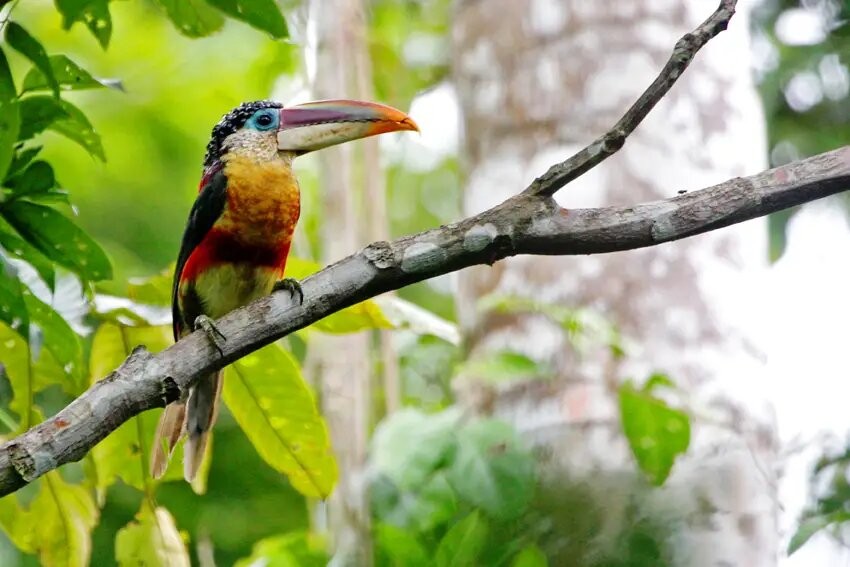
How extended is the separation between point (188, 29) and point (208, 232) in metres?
0.67

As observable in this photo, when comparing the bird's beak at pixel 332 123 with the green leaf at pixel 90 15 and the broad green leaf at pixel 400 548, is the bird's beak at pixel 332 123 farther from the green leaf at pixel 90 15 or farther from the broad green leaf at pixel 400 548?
the broad green leaf at pixel 400 548

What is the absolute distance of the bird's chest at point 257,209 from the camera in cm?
276

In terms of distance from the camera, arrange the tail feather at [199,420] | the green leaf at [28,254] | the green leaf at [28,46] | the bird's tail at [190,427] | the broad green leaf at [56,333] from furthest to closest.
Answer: the tail feather at [199,420], the bird's tail at [190,427], the broad green leaf at [56,333], the green leaf at [28,254], the green leaf at [28,46]

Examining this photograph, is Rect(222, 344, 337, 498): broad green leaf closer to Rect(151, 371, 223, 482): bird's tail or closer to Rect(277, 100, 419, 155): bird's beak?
Rect(151, 371, 223, 482): bird's tail

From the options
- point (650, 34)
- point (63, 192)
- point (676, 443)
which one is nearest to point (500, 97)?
point (650, 34)

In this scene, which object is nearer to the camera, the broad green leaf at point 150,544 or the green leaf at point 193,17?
the green leaf at point 193,17

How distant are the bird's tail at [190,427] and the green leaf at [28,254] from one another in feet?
2.29

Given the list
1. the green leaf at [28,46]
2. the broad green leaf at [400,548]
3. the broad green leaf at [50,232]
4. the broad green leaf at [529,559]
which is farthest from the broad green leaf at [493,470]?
the green leaf at [28,46]

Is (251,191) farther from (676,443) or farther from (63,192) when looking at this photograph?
(676,443)

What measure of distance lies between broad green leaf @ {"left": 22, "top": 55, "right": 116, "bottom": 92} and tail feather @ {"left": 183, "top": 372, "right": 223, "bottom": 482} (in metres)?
0.93

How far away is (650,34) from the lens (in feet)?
11.8

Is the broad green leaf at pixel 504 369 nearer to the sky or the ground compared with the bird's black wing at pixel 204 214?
nearer to the ground

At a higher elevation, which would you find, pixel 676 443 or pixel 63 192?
pixel 63 192

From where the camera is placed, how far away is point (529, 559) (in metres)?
1.97
